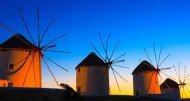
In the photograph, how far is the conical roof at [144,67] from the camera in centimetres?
4616

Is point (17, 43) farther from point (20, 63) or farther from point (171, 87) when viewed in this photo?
point (171, 87)

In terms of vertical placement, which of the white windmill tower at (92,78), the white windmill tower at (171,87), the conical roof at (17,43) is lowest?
the white windmill tower at (171,87)

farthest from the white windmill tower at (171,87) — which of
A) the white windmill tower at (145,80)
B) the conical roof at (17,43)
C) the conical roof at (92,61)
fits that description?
the conical roof at (17,43)

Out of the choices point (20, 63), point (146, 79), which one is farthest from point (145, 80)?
point (20, 63)

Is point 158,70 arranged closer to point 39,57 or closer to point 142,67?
point 142,67

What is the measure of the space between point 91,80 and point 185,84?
84.7 ft

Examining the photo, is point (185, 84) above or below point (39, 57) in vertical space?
below

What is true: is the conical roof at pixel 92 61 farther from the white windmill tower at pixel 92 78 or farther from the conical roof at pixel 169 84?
the conical roof at pixel 169 84

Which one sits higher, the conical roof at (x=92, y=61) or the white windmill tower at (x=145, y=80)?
the conical roof at (x=92, y=61)

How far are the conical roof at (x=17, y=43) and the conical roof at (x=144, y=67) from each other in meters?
22.1

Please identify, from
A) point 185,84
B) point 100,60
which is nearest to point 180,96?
point 185,84

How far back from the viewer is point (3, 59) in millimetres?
28391

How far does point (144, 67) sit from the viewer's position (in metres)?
46.4

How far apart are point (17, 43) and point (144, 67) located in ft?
78.1
